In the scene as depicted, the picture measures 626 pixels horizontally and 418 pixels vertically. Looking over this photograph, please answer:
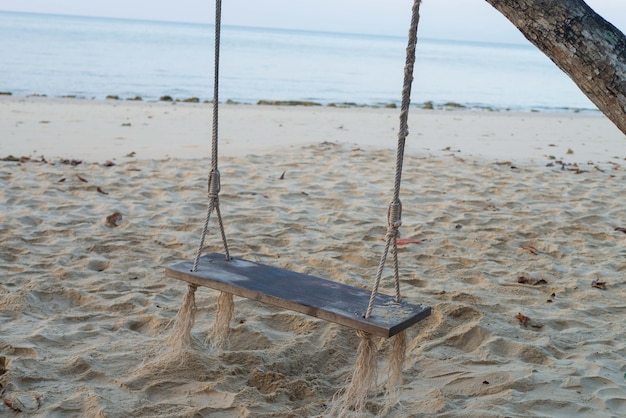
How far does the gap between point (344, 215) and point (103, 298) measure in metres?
2.28

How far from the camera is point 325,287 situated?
2.80 m

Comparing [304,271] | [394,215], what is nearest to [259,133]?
[304,271]

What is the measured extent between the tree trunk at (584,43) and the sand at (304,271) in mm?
1202

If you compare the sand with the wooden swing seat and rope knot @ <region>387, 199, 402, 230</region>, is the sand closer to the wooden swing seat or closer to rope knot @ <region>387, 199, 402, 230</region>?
the wooden swing seat

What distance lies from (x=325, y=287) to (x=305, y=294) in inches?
6.3

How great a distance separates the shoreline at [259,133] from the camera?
8.47 m

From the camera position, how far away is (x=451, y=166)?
7.76 meters

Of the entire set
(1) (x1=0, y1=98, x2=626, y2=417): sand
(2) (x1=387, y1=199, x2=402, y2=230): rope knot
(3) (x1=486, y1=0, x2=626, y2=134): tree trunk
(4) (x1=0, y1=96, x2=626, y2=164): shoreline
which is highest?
(3) (x1=486, y1=0, x2=626, y2=134): tree trunk

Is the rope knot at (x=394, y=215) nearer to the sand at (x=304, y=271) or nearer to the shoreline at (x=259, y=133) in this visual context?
the sand at (x=304, y=271)

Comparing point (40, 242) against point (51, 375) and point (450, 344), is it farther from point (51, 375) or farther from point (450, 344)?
point (450, 344)

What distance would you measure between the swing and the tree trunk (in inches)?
16.9

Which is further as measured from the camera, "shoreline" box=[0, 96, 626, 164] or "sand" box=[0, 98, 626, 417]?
"shoreline" box=[0, 96, 626, 164]

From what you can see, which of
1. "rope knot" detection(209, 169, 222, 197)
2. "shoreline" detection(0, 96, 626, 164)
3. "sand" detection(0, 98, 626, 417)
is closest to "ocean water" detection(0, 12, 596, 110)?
"shoreline" detection(0, 96, 626, 164)

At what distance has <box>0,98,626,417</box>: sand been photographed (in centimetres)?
281
